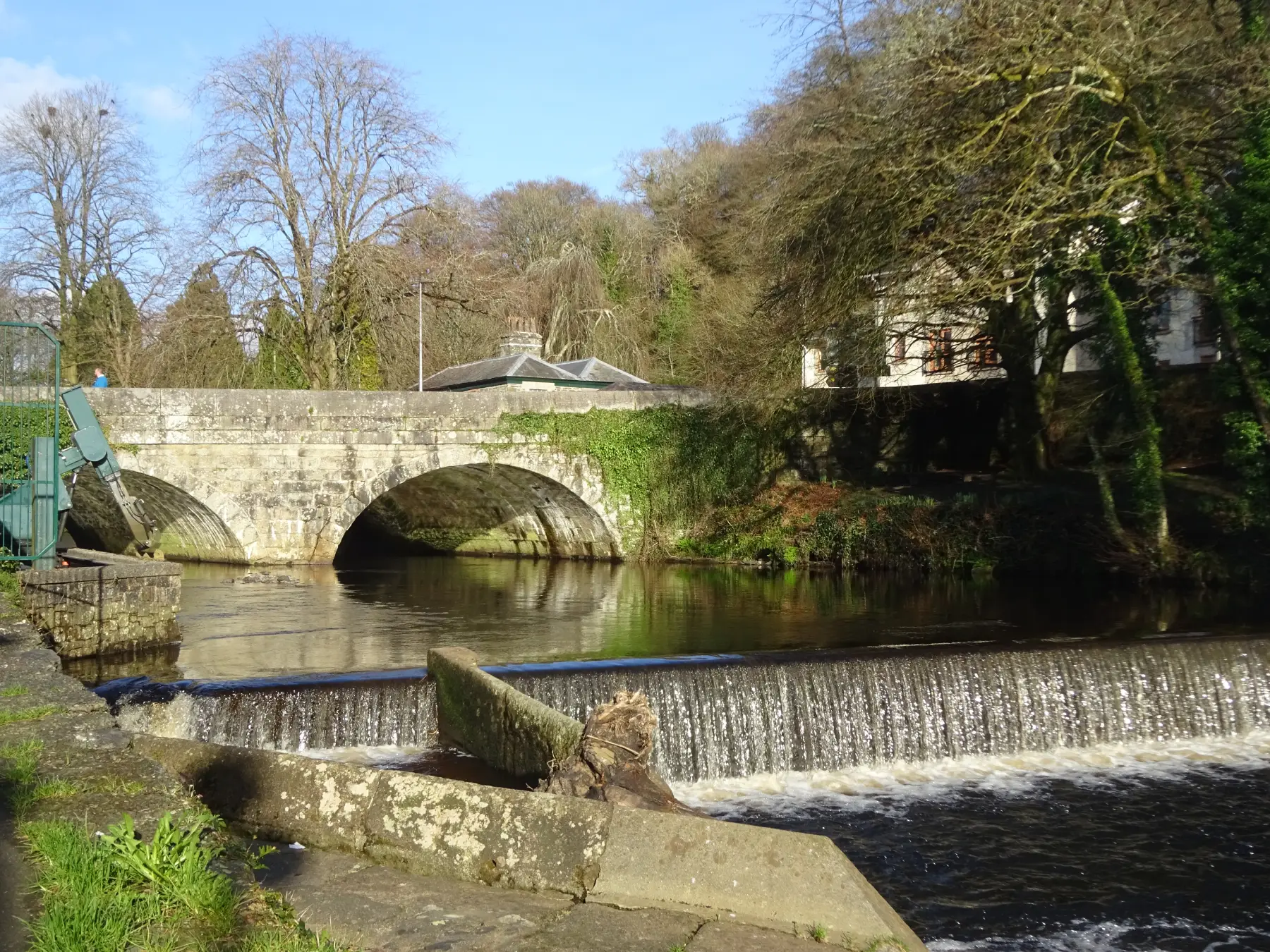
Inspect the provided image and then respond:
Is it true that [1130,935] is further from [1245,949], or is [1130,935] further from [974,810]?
[974,810]

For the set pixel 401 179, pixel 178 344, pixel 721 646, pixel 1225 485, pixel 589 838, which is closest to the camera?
pixel 589 838

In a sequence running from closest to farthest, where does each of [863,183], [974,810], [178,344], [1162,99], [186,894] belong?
[186,894]
[974,810]
[1162,99]
[863,183]
[178,344]

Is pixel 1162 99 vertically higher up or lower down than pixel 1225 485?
higher up

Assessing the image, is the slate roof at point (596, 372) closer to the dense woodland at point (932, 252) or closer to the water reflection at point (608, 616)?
the dense woodland at point (932, 252)

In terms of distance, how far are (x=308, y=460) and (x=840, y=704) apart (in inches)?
488

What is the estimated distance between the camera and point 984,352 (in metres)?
19.4

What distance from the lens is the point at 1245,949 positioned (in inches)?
211

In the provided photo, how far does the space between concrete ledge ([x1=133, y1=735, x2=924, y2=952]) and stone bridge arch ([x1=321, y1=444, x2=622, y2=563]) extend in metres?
15.3

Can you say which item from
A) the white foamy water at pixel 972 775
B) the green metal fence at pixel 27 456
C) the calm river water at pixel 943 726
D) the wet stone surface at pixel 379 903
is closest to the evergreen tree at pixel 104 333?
the calm river water at pixel 943 726

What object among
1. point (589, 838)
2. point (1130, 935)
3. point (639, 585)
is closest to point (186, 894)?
point (589, 838)

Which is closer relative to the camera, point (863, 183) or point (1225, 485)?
point (863, 183)

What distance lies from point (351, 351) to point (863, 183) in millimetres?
16441

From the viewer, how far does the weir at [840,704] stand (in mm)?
8125

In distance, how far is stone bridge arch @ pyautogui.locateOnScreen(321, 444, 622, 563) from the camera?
1958cm
